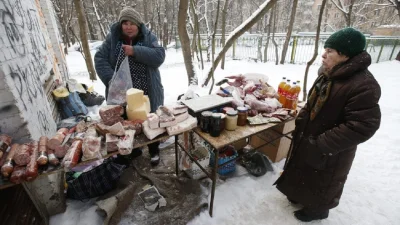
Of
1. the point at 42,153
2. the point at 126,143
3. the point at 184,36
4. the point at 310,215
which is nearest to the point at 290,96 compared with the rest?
the point at 310,215

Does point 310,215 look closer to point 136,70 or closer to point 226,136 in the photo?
point 226,136

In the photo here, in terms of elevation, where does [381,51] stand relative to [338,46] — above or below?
below

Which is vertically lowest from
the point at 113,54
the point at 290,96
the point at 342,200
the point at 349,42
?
the point at 342,200

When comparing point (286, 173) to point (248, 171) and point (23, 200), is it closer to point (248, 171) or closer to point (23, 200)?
point (248, 171)

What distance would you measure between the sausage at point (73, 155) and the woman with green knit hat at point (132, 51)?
4.28 feet

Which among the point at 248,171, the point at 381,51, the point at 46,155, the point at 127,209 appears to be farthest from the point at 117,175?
the point at 381,51

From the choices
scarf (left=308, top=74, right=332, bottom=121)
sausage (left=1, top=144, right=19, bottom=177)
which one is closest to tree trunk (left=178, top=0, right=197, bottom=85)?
scarf (left=308, top=74, right=332, bottom=121)

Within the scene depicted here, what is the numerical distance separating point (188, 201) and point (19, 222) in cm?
163

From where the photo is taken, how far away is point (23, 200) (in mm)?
1853

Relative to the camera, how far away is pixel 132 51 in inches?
98.8

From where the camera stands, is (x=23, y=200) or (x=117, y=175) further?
(x=117, y=175)

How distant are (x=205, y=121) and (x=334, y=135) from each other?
1191mm

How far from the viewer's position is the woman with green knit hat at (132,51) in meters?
2.53

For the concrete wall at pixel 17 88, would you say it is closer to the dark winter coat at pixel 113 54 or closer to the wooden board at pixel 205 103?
the dark winter coat at pixel 113 54
